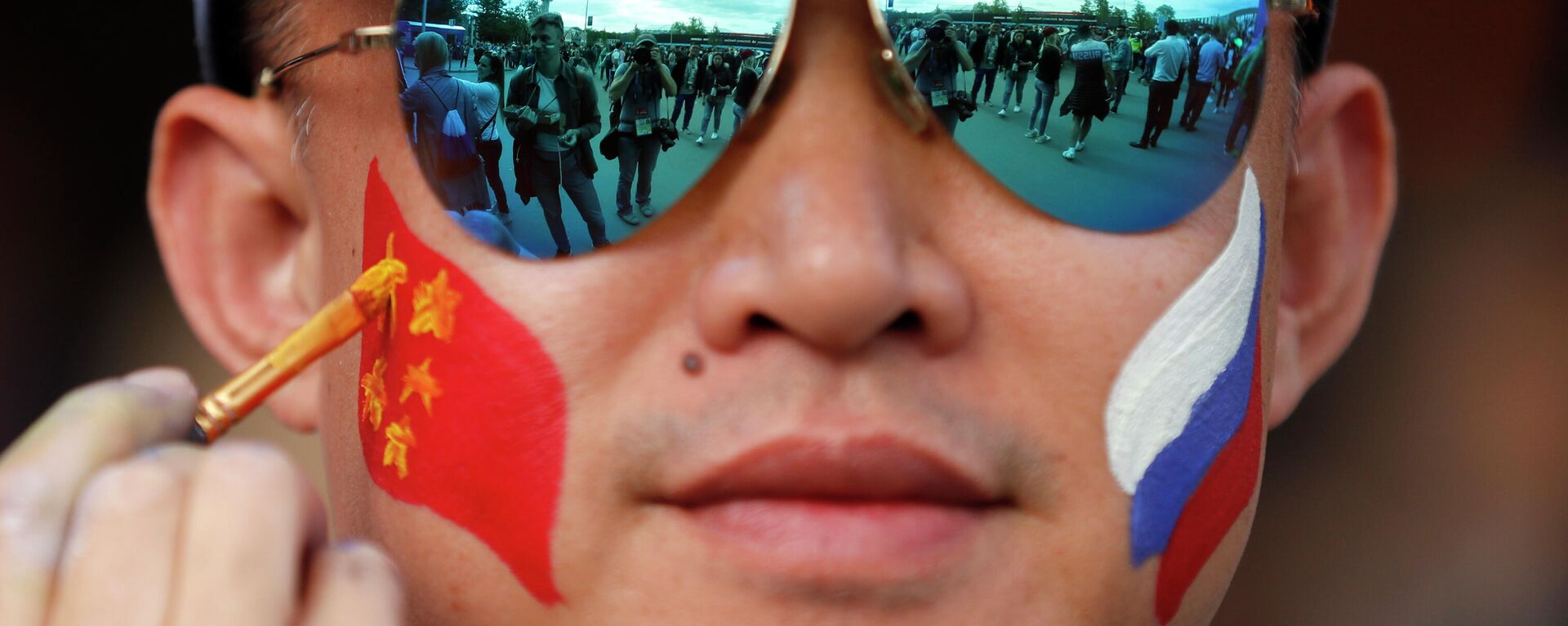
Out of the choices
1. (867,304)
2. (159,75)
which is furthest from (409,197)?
(159,75)

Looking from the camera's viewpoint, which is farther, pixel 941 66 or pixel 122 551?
pixel 941 66

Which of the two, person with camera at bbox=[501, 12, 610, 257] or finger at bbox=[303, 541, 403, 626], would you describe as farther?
person with camera at bbox=[501, 12, 610, 257]

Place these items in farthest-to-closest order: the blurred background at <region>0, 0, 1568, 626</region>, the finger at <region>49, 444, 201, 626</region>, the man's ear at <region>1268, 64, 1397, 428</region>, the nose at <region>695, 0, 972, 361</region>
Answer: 1. the blurred background at <region>0, 0, 1568, 626</region>
2. the man's ear at <region>1268, 64, 1397, 428</region>
3. the nose at <region>695, 0, 972, 361</region>
4. the finger at <region>49, 444, 201, 626</region>

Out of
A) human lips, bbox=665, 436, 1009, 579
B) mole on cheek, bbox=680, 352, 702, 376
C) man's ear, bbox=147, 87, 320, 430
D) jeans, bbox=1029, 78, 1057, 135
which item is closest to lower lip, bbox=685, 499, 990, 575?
human lips, bbox=665, 436, 1009, 579

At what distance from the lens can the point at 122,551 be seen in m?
1.00

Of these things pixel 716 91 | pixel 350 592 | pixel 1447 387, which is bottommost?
pixel 1447 387

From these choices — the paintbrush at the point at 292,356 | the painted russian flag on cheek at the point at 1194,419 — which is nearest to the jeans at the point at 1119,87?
the painted russian flag on cheek at the point at 1194,419

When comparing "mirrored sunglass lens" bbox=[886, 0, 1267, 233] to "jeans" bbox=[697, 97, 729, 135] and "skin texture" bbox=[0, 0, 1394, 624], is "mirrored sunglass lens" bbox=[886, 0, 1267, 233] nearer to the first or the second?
"skin texture" bbox=[0, 0, 1394, 624]

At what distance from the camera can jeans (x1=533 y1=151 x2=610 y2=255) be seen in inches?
46.4

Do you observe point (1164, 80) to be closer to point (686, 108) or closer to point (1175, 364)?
point (1175, 364)

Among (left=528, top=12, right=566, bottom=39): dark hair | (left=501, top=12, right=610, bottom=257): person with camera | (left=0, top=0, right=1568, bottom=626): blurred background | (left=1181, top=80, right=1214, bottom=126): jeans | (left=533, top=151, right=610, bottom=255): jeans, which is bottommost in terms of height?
(left=0, top=0, right=1568, bottom=626): blurred background

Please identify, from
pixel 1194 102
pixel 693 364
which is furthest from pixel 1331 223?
pixel 693 364

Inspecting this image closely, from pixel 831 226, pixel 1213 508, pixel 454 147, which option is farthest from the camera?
pixel 1213 508

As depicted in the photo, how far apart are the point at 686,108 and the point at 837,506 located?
41 centimetres
